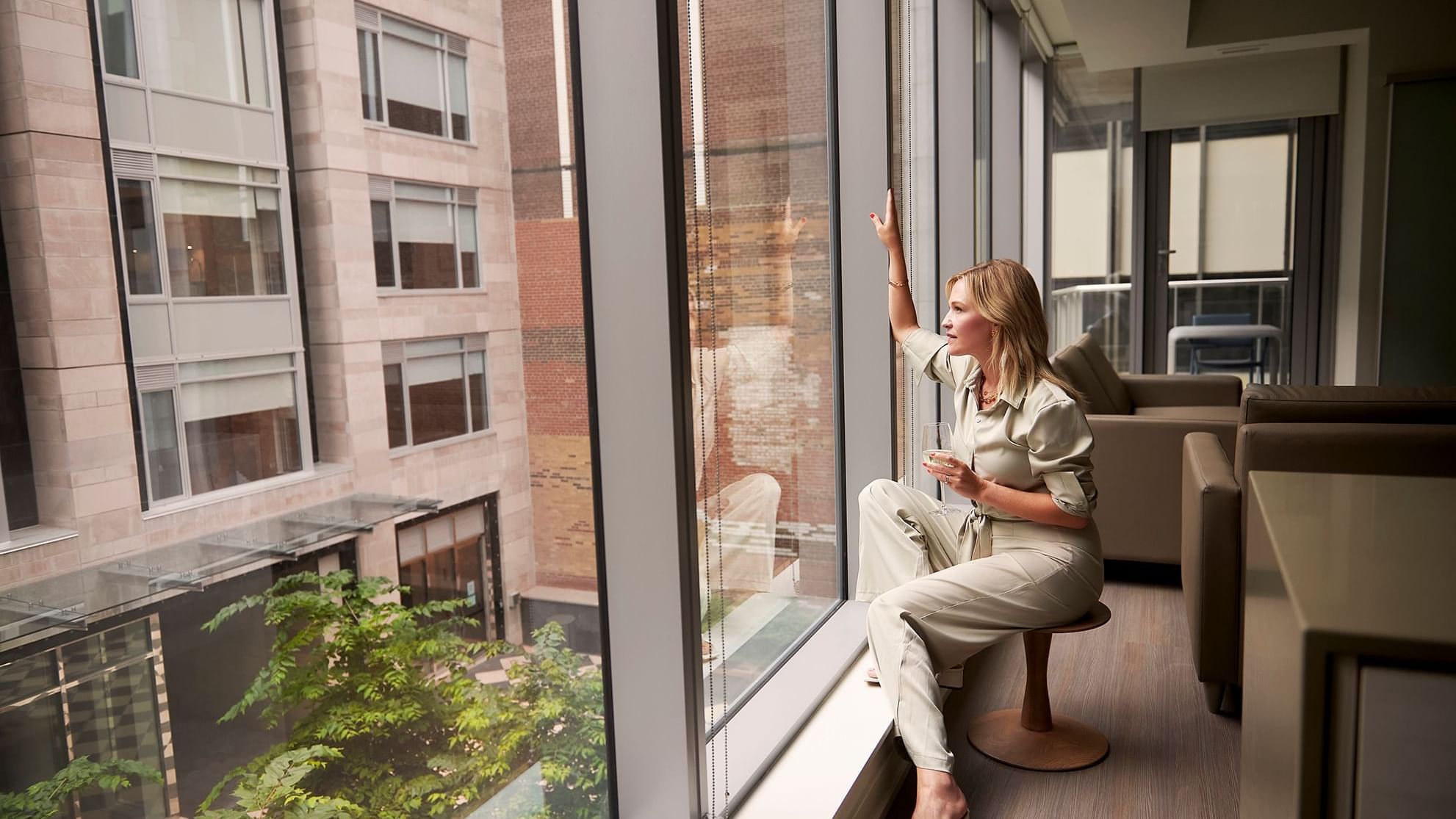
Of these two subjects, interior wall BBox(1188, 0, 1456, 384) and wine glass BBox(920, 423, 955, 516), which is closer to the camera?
wine glass BBox(920, 423, 955, 516)

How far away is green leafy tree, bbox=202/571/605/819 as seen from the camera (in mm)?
1101

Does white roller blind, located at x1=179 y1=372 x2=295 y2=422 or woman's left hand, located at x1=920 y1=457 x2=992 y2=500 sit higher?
white roller blind, located at x1=179 y1=372 x2=295 y2=422

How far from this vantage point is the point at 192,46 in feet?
3.23

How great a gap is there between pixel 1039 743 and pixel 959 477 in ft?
2.99

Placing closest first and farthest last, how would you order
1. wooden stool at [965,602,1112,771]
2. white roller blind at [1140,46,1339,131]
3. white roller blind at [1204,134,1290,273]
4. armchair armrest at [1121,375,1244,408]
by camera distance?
wooden stool at [965,602,1112,771], armchair armrest at [1121,375,1244,408], white roller blind at [1140,46,1339,131], white roller blind at [1204,134,1290,273]

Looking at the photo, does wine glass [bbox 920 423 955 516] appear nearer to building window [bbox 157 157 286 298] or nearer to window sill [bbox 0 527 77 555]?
building window [bbox 157 157 286 298]

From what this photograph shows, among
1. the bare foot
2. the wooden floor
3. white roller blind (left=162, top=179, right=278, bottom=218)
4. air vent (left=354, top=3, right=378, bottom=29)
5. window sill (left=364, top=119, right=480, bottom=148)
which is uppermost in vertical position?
air vent (left=354, top=3, right=378, bottom=29)

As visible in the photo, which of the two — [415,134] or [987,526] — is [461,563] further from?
[987,526]

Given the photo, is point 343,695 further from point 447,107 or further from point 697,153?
point 697,153

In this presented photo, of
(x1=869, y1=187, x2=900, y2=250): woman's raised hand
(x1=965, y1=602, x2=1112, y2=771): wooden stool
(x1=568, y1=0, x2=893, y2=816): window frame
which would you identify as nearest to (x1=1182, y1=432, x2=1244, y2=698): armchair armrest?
(x1=965, y1=602, x2=1112, y2=771): wooden stool

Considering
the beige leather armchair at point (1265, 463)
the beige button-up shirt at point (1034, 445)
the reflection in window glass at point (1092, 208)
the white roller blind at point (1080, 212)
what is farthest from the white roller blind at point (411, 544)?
the white roller blind at point (1080, 212)

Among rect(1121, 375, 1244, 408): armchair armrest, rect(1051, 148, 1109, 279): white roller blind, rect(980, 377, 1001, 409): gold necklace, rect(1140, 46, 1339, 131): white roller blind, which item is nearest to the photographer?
rect(980, 377, 1001, 409): gold necklace

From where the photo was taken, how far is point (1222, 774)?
8.20 feet

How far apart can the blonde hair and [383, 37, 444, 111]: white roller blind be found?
1408mm
